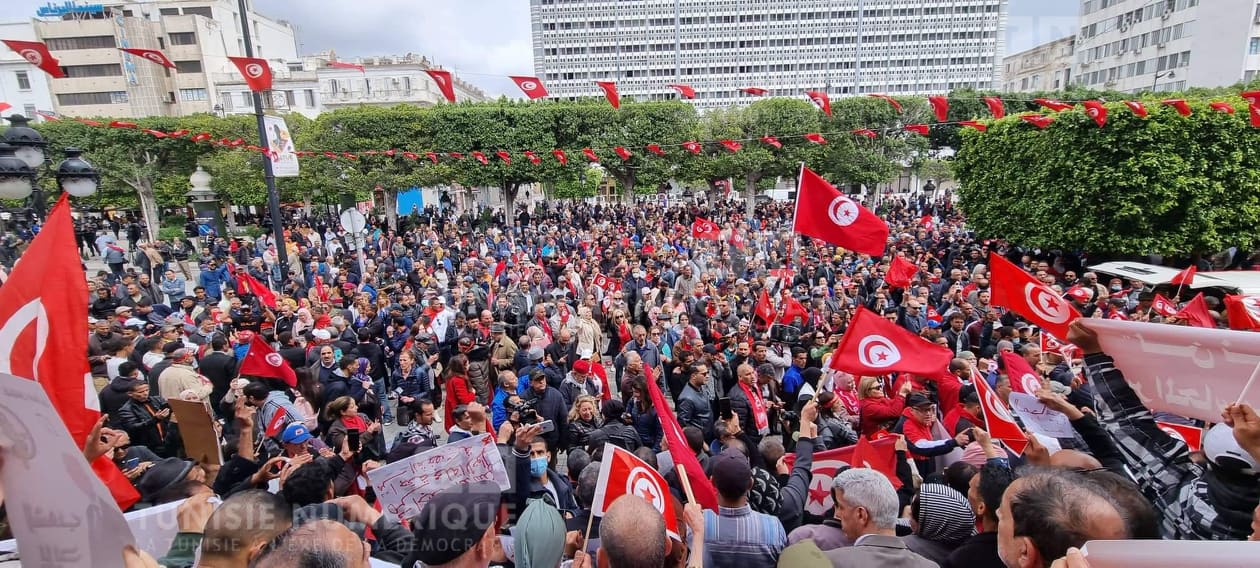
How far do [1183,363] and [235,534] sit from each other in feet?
13.5

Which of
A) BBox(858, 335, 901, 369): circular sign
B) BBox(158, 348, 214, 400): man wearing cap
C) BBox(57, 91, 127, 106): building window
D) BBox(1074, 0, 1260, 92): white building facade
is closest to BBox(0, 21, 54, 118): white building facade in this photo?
BBox(57, 91, 127, 106): building window

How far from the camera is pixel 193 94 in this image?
55031 millimetres

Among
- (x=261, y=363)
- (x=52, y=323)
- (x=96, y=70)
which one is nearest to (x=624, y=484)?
(x=52, y=323)

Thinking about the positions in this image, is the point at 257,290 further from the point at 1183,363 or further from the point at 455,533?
the point at 1183,363

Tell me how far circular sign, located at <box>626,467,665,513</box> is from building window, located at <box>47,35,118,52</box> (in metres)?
70.8

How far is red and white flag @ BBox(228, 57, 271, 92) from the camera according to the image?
31.5 feet

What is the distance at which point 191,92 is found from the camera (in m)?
54.9

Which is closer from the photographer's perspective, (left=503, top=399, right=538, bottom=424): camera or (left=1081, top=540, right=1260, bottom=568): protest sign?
(left=1081, top=540, right=1260, bottom=568): protest sign

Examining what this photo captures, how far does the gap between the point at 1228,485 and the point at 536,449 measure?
3479 millimetres

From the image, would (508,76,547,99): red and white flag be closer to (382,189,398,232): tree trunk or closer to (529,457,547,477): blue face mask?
(529,457,547,477): blue face mask

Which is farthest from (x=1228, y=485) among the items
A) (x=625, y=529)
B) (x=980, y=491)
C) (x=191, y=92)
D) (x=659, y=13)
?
(x=659, y=13)

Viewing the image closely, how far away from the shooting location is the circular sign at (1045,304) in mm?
5750

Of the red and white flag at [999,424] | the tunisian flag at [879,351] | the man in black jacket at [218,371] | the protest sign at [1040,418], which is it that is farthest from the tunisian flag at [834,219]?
the man in black jacket at [218,371]

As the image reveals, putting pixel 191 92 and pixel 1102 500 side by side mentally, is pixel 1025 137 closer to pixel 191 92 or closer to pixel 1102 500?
pixel 1102 500
